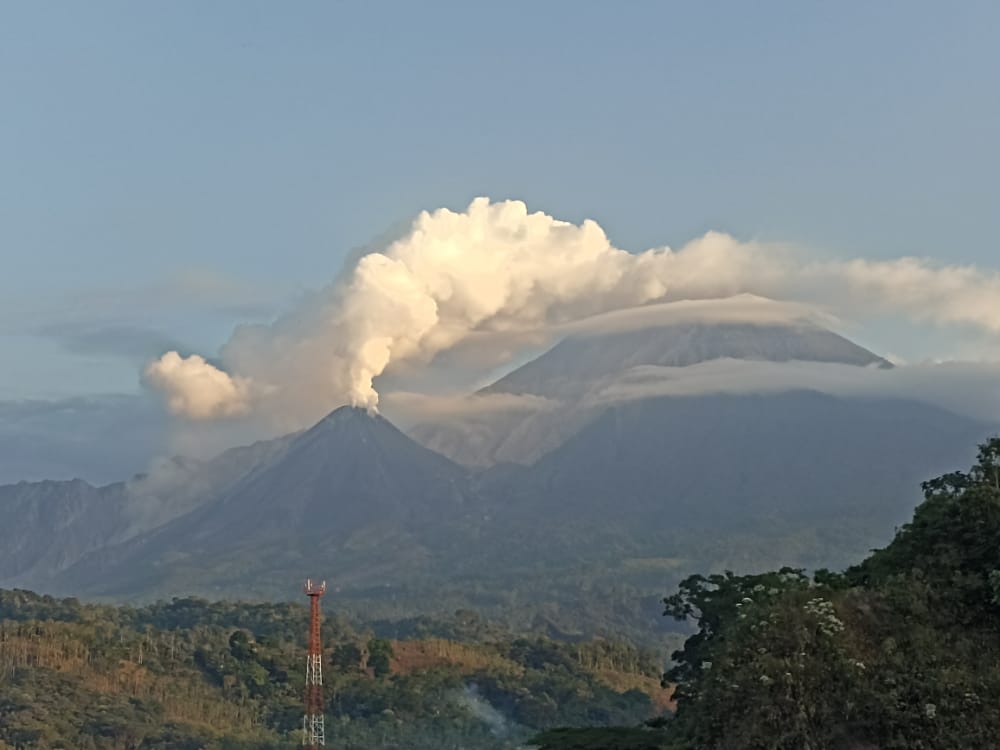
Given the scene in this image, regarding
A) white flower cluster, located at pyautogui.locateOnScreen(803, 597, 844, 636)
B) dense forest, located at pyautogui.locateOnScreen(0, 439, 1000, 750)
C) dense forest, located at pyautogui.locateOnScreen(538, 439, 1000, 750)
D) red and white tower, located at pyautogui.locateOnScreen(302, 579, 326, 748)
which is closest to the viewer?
dense forest, located at pyautogui.locateOnScreen(538, 439, 1000, 750)

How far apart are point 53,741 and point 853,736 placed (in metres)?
62.6

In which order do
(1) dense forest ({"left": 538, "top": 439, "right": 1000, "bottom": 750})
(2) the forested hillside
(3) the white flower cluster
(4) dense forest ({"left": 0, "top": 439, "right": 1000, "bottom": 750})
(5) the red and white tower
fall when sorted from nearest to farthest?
(1) dense forest ({"left": 538, "top": 439, "right": 1000, "bottom": 750}) → (4) dense forest ({"left": 0, "top": 439, "right": 1000, "bottom": 750}) → (3) the white flower cluster → (5) the red and white tower → (2) the forested hillside

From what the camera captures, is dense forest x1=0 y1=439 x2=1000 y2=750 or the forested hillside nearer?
dense forest x1=0 y1=439 x2=1000 y2=750

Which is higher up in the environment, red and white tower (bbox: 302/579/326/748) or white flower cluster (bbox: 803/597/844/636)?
white flower cluster (bbox: 803/597/844/636)

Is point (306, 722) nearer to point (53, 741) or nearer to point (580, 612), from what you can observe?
point (53, 741)

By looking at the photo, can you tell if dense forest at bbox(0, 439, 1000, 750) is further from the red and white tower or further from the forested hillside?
the red and white tower

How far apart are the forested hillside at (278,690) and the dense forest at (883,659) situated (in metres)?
59.9

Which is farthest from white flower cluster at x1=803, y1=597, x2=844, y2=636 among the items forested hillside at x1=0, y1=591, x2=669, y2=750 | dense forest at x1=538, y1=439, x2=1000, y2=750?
forested hillside at x1=0, y1=591, x2=669, y2=750

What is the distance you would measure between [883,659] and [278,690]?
254ft

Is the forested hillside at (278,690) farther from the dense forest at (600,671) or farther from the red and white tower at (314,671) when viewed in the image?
the red and white tower at (314,671)

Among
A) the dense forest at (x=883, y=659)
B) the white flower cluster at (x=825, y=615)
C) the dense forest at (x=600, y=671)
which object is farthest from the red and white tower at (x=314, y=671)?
the white flower cluster at (x=825, y=615)

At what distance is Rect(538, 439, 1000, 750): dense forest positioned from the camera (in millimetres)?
18734

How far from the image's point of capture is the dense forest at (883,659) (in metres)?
18.7

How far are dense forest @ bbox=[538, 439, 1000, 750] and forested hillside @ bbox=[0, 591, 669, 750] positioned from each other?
59870 millimetres
